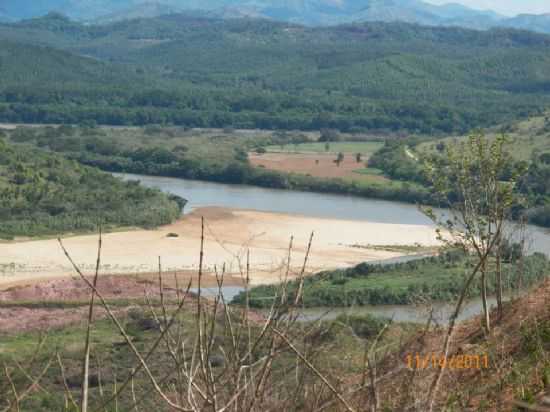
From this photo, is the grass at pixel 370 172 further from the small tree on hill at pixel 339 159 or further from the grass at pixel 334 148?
the grass at pixel 334 148

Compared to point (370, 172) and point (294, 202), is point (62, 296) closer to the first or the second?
point (294, 202)

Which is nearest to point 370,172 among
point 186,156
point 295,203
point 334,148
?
point 186,156

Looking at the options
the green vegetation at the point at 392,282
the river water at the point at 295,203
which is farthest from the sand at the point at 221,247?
the river water at the point at 295,203

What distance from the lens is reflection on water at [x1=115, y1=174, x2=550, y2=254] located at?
1582 inches

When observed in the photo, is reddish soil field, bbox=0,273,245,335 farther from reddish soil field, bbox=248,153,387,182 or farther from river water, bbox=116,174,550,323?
reddish soil field, bbox=248,153,387,182

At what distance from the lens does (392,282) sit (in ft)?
87.5

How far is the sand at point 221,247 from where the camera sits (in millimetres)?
28797

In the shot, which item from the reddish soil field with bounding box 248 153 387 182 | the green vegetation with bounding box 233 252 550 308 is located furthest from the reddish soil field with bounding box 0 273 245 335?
the reddish soil field with bounding box 248 153 387 182

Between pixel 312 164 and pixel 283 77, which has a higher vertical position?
pixel 283 77

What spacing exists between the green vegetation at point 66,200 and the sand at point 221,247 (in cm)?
104

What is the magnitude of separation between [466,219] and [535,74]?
306ft

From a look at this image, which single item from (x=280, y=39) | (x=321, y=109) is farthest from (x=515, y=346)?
(x=280, y=39)

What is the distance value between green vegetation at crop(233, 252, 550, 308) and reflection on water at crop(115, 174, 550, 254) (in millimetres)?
8349

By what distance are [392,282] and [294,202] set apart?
17.0m
